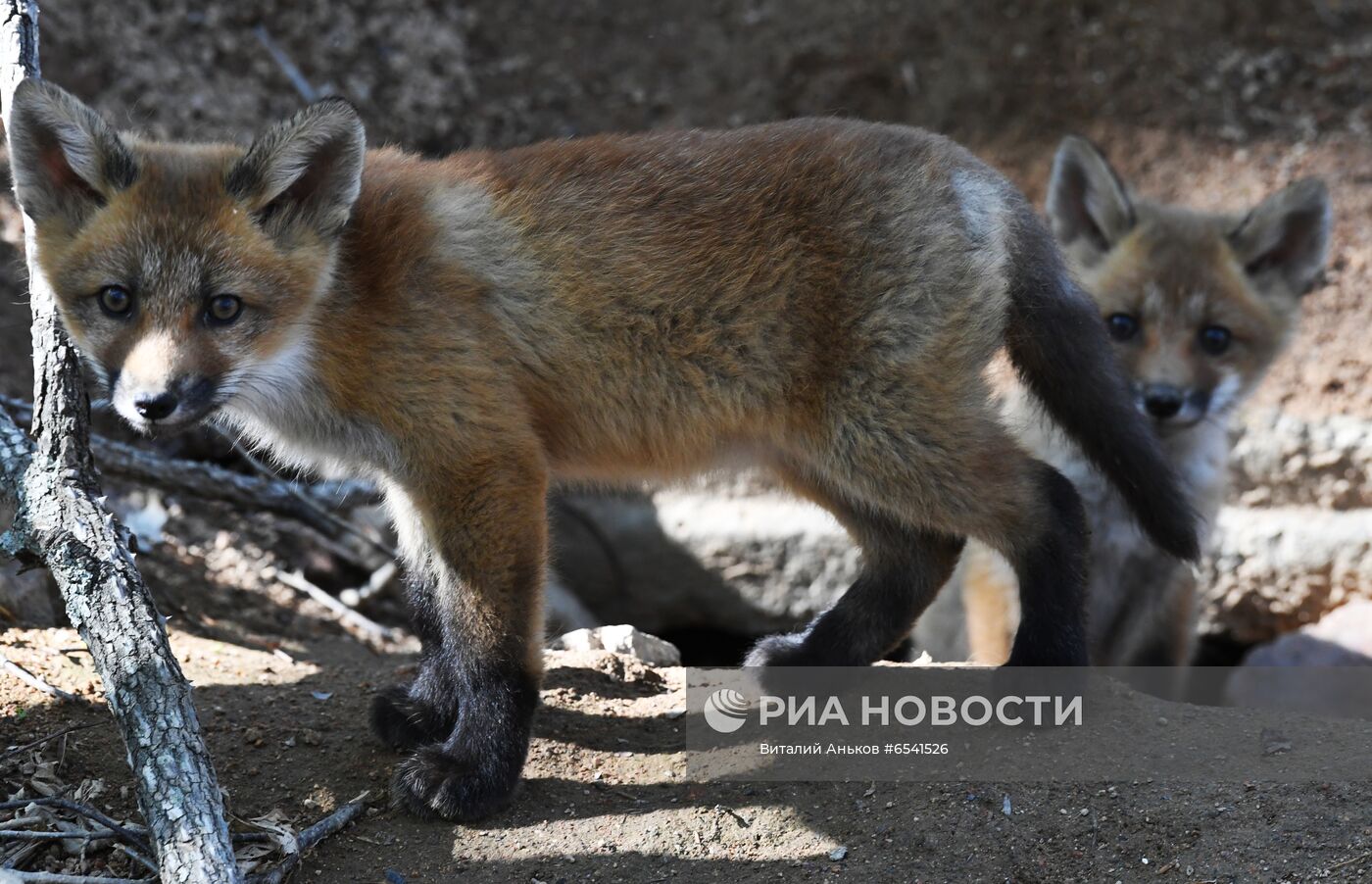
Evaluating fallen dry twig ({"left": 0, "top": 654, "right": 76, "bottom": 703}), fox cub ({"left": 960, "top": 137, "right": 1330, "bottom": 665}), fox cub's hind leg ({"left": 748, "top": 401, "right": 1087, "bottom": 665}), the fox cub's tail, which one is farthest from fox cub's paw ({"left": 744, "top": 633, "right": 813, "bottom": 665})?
fallen dry twig ({"left": 0, "top": 654, "right": 76, "bottom": 703})

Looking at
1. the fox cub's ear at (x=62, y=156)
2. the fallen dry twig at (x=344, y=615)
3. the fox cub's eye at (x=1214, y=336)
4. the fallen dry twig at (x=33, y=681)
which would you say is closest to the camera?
the fox cub's ear at (x=62, y=156)

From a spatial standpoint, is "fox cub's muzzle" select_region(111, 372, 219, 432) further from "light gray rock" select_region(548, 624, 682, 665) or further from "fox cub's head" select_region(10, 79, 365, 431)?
"light gray rock" select_region(548, 624, 682, 665)

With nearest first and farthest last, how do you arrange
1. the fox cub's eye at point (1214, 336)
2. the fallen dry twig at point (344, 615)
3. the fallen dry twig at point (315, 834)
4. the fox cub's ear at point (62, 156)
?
the fallen dry twig at point (315, 834) → the fox cub's ear at point (62, 156) → the fox cub's eye at point (1214, 336) → the fallen dry twig at point (344, 615)

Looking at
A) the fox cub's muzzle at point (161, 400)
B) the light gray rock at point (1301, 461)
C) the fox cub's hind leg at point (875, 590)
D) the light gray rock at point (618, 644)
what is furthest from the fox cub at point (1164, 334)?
the fox cub's muzzle at point (161, 400)

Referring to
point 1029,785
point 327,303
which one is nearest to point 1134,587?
point 1029,785

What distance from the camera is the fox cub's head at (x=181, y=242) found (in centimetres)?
354

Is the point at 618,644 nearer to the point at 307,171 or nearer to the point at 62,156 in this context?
the point at 307,171

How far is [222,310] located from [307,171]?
51 cm

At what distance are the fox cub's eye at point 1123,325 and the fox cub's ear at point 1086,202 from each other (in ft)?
1.35

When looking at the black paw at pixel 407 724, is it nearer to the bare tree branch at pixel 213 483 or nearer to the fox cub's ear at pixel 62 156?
the bare tree branch at pixel 213 483

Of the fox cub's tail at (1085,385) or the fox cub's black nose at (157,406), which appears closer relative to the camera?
the fox cub's black nose at (157,406)

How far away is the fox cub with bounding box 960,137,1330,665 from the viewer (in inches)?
235

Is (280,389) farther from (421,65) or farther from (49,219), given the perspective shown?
(421,65)

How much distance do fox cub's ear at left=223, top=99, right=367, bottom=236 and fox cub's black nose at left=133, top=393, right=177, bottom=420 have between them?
0.66m
